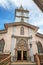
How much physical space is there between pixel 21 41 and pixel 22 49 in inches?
54.5

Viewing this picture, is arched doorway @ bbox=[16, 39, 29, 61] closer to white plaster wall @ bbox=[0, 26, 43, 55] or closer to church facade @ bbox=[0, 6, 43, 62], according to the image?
church facade @ bbox=[0, 6, 43, 62]

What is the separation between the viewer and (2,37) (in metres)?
20.1

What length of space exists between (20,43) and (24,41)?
0.78 m

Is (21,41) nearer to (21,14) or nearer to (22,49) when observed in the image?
(22,49)

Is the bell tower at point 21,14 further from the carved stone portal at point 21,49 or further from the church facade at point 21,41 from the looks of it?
the carved stone portal at point 21,49

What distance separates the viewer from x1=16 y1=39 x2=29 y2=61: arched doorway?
20.0 metres

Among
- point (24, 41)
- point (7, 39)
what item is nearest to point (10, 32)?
point (7, 39)

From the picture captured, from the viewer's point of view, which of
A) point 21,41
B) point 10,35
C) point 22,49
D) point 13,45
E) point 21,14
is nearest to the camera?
point 13,45

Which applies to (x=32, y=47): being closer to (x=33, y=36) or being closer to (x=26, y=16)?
(x=33, y=36)

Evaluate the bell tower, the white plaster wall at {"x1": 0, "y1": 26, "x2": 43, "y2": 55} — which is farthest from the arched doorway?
the bell tower

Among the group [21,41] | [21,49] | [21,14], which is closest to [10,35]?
[21,41]

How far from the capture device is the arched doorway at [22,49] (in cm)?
2003

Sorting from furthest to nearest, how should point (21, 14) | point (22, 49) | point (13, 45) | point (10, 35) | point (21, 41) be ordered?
point (21, 14), point (21, 41), point (10, 35), point (22, 49), point (13, 45)

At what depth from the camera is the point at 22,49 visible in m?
20.1
